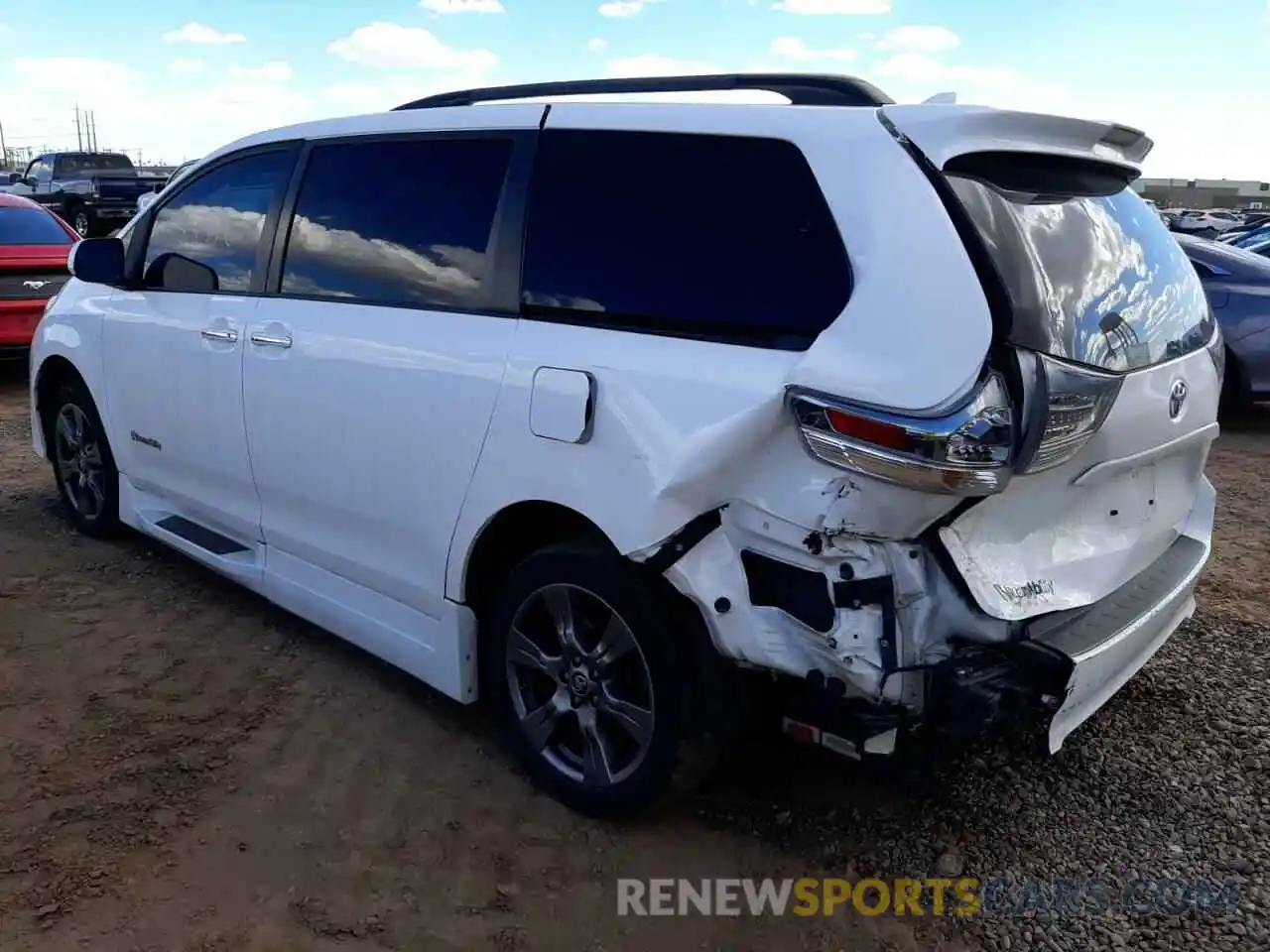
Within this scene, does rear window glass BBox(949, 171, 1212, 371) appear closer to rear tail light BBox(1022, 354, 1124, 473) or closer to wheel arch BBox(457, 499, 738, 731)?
rear tail light BBox(1022, 354, 1124, 473)

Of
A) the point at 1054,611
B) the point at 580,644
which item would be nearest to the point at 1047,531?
the point at 1054,611

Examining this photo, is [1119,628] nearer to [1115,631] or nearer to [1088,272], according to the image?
[1115,631]

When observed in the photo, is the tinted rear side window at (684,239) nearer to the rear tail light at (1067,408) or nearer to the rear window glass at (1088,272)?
the rear window glass at (1088,272)

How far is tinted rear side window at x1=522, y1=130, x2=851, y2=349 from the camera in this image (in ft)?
8.16

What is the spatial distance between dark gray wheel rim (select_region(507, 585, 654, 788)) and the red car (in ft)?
25.7

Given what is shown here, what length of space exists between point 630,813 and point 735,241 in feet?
5.14

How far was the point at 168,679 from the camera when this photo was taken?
386 centimetres

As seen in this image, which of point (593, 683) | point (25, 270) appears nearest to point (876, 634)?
point (593, 683)

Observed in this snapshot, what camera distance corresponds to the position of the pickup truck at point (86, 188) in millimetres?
23016

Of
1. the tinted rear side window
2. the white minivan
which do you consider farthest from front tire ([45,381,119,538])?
the tinted rear side window

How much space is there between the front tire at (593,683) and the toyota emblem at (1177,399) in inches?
55.7

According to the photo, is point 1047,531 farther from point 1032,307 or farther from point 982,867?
point 982,867

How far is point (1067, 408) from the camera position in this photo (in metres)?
2.35

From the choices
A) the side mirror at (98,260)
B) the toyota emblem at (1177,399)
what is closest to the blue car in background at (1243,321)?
the toyota emblem at (1177,399)
